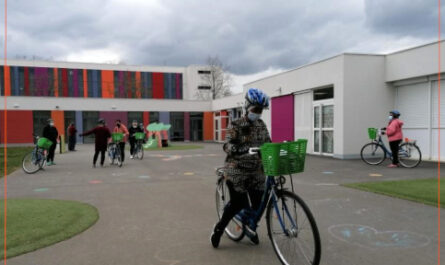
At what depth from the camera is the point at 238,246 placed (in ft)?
14.4

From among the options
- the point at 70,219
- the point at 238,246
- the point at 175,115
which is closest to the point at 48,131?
the point at 70,219

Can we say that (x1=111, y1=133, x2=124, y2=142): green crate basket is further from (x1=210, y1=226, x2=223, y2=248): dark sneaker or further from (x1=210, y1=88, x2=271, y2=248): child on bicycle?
(x1=210, y1=88, x2=271, y2=248): child on bicycle

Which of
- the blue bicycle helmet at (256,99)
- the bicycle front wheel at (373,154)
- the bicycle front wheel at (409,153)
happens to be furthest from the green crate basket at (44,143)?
the bicycle front wheel at (409,153)

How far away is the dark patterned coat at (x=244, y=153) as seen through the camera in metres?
3.99

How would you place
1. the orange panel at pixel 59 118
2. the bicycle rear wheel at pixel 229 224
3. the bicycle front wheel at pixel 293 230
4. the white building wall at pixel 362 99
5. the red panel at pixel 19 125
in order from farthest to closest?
the orange panel at pixel 59 118
the red panel at pixel 19 125
the white building wall at pixel 362 99
the bicycle rear wheel at pixel 229 224
the bicycle front wheel at pixel 293 230

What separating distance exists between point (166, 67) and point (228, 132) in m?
71.3

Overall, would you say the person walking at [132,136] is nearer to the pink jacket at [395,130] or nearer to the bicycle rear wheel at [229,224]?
the pink jacket at [395,130]

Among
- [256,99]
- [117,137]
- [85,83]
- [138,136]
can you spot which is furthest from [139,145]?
[85,83]

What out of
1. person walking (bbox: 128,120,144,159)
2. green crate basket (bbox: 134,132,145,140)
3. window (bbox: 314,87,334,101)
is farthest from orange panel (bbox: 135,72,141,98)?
window (bbox: 314,87,334,101)

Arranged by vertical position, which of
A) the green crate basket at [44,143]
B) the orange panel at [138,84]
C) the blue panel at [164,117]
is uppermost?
the orange panel at [138,84]

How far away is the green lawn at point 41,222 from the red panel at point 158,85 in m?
63.3

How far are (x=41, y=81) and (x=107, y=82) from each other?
1106 cm

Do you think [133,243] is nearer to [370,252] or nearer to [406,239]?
[370,252]

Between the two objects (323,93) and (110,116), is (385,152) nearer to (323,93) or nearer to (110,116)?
(323,93)
